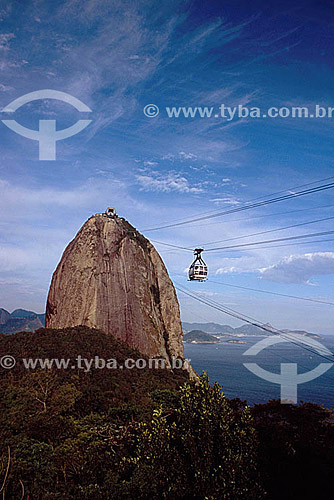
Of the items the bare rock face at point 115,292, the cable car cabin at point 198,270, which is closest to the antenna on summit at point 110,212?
the bare rock face at point 115,292

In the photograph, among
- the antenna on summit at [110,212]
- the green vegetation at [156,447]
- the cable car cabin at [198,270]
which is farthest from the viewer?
the antenna on summit at [110,212]

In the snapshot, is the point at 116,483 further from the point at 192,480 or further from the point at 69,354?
the point at 69,354

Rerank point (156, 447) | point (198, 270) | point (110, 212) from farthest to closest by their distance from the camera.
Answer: point (110, 212), point (198, 270), point (156, 447)

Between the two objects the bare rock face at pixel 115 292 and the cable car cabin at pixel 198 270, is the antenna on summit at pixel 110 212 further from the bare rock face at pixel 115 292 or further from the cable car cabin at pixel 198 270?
the cable car cabin at pixel 198 270

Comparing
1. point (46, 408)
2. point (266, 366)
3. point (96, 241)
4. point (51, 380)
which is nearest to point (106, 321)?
point (96, 241)

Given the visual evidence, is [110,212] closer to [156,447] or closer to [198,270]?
[198,270]

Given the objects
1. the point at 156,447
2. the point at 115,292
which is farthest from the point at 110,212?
the point at 156,447
